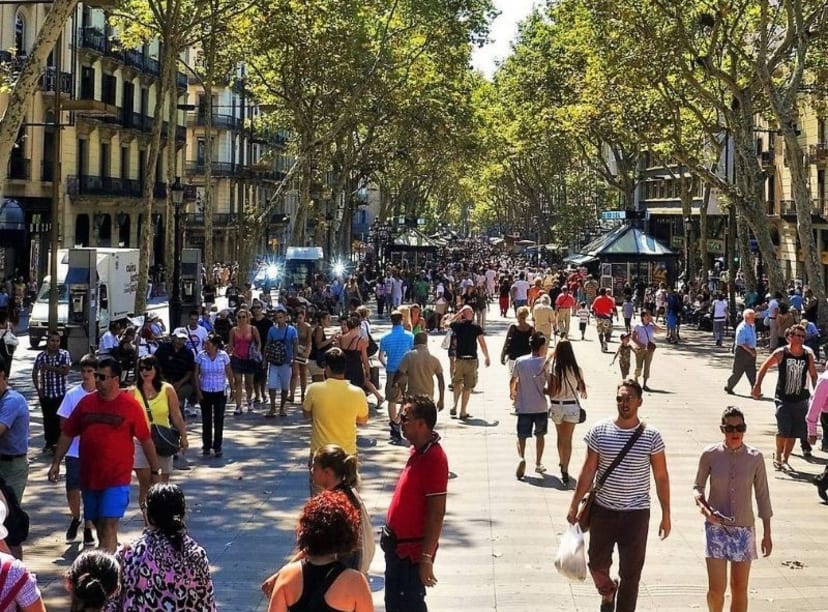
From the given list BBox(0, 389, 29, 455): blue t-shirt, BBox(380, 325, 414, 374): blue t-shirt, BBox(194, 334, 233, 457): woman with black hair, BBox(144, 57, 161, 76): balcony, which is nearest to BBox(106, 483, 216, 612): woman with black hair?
BBox(0, 389, 29, 455): blue t-shirt

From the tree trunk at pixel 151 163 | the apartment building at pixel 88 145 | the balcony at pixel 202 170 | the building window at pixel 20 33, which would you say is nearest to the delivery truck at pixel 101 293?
the tree trunk at pixel 151 163

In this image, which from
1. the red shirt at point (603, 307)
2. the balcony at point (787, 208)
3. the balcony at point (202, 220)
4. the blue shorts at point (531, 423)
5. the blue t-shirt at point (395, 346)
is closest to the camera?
the blue shorts at point (531, 423)

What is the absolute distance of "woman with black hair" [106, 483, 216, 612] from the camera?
5035 millimetres

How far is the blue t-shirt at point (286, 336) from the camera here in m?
16.9

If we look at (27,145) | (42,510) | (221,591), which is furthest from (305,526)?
(27,145)

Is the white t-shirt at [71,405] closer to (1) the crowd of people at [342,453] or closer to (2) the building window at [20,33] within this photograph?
(1) the crowd of people at [342,453]

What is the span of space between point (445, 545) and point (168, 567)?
4.53m

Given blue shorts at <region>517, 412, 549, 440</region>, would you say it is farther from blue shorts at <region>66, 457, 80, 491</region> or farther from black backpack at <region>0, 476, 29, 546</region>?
black backpack at <region>0, 476, 29, 546</region>

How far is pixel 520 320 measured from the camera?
1611cm

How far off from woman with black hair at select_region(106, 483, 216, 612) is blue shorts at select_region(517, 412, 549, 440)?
23.5 ft

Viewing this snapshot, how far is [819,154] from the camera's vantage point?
160 ft

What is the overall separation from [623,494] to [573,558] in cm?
54

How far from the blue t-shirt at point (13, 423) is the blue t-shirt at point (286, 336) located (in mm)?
8675

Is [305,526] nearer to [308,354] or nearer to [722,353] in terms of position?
[308,354]
